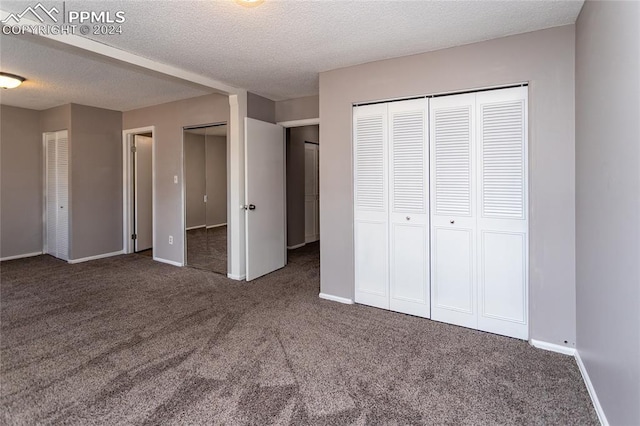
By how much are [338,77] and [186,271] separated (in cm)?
318

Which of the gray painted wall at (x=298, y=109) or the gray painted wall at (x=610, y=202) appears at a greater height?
the gray painted wall at (x=298, y=109)

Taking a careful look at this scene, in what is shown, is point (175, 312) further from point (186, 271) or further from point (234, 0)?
point (234, 0)

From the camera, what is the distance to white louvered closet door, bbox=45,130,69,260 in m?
5.12

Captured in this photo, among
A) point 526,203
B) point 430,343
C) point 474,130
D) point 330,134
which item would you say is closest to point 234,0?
point 330,134

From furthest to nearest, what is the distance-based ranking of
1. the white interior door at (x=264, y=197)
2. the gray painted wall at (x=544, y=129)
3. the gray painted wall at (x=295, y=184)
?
the gray painted wall at (x=295, y=184) < the white interior door at (x=264, y=197) < the gray painted wall at (x=544, y=129)

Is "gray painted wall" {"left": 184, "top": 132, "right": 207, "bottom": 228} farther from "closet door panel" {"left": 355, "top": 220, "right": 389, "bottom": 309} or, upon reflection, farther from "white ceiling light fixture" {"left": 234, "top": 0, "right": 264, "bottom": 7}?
"white ceiling light fixture" {"left": 234, "top": 0, "right": 264, "bottom": 7}

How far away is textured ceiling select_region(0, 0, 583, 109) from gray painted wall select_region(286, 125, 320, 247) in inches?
111

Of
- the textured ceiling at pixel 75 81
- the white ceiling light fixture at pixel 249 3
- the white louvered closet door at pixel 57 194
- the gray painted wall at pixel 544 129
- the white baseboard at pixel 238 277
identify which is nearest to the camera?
the white ceiling light fixture at pixel 249 3

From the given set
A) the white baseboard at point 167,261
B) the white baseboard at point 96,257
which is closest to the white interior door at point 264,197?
the white baseboard at point 167,261

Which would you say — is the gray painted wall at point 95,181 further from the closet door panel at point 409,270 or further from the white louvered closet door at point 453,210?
the white louvered closet door at point 453,210

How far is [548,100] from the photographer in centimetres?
245

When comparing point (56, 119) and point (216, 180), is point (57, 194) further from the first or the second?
point (216, 180)

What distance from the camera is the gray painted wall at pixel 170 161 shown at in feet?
15.5

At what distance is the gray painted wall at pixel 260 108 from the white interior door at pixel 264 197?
0.51ft
